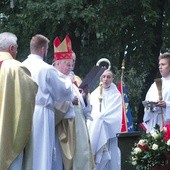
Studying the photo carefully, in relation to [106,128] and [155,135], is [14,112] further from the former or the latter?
[106,128]

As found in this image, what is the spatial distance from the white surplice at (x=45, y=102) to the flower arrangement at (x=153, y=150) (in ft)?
5.54

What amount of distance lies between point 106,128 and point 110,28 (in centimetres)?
664

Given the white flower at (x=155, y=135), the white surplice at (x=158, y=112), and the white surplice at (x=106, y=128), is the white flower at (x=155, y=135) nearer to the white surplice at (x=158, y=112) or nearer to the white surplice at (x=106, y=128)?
the white surplice at (x=158, y=112)

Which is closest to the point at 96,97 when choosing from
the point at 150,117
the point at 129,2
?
the point at 150,117

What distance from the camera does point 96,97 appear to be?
426 inches

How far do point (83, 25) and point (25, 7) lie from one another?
1826 millimetres

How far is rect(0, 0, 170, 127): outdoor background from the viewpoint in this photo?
16516mm

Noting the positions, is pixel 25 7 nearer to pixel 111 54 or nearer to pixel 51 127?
pixel 111 54

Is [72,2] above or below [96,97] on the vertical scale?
above

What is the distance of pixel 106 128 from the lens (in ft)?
35.3

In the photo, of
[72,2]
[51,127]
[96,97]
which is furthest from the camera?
[72,2]

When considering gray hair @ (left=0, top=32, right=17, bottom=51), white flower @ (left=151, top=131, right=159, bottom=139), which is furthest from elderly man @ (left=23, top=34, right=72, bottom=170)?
white flower @ (left=151, top=131, right=159, bottom=139)

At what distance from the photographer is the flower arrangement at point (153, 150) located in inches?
239

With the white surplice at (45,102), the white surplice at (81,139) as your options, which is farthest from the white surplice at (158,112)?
the white surplice at (45,102)
